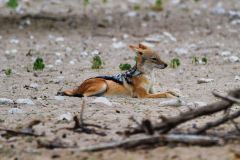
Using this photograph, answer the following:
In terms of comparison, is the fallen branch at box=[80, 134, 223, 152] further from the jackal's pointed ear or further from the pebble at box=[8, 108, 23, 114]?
the jackal's pointed ear

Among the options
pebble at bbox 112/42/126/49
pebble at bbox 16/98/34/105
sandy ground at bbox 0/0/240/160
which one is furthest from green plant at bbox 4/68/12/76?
pebble at bbox 112/42/126/49

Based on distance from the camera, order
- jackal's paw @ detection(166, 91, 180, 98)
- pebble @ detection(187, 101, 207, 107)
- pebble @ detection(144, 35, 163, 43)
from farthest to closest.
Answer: pebble @ detection(144, 35, 163, 43)
jackal's paw @ detection(166, 91, 180, 98)
pebble @ detection(187, 101, 207, 107)

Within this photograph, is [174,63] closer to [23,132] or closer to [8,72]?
[8,72]

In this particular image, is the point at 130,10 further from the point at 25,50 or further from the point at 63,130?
the point at 63,130

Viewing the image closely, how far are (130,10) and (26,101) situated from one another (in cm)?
981

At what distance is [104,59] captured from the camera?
45.7ft

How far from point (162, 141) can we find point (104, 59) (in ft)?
23.2

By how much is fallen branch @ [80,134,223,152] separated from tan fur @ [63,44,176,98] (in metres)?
3.44

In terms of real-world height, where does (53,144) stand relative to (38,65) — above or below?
below

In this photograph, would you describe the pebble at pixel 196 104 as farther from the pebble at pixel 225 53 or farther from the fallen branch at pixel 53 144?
the pebble at pixel 225 53

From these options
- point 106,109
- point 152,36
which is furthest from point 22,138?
point 152,36

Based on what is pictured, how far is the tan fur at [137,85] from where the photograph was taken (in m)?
Answer: 10.5

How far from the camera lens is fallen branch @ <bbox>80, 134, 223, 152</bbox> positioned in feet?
22.5

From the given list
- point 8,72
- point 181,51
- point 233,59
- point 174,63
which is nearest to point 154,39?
point 181,51
